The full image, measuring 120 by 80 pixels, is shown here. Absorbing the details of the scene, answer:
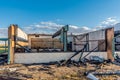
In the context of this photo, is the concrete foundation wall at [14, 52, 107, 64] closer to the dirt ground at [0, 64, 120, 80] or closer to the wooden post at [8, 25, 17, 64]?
the wooden post at [8, 25, 17, 64]

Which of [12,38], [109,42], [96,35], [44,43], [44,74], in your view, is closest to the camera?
[44,74]

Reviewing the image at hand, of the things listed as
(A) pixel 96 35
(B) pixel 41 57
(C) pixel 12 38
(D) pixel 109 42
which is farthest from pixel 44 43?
(D) pixel 109 42

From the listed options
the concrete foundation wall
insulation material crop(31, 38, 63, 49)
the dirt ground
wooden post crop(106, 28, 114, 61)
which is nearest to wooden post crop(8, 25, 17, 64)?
the concrete foundation wall

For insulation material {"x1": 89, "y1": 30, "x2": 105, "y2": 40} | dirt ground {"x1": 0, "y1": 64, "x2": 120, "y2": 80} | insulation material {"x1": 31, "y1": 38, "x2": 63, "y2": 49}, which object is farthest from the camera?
insulation material {"x1": 31, "y1": 38, "x2": 63, "y2": 49}

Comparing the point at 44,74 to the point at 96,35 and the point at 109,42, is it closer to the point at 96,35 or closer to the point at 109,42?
the point at 109,42

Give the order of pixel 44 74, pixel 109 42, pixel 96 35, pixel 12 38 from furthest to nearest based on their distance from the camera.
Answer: pixel 96 35 → pixel 109 42 → pixel 12 38 → pixel 44 74

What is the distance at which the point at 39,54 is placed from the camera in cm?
1044

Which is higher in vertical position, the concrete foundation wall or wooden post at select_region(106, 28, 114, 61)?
wooden post at select_region(106, 28, 114, 61)

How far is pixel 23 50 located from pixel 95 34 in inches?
324

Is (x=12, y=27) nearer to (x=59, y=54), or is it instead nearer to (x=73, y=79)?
(x=59, y=54)

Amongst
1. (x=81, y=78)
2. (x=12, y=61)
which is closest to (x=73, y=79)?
(x=81, y=78)

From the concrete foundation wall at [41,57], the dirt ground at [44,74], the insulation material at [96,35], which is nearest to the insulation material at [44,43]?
the insulation material at [96,35]

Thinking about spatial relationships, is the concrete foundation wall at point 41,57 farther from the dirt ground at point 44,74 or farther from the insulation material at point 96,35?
the insulation material at point 96,35

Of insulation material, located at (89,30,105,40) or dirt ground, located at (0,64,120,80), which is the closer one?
dirt ground, located at (0,64,120,80)
